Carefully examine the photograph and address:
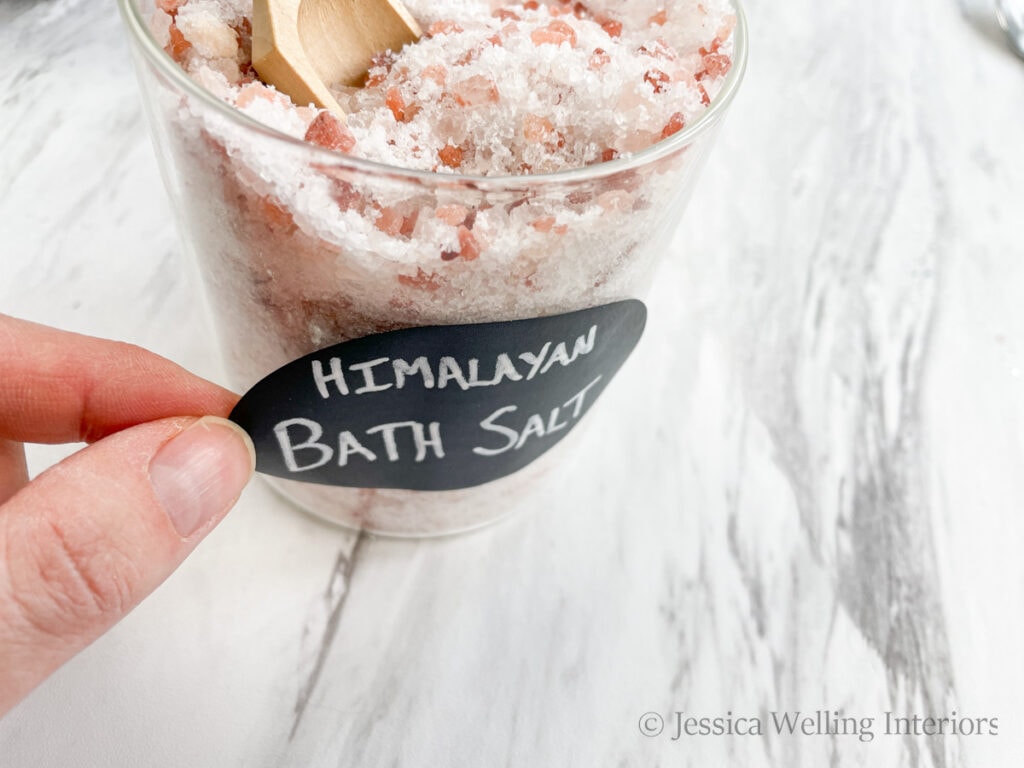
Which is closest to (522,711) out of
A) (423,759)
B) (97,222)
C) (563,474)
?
(423,759)

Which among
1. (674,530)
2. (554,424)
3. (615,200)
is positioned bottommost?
(674,530)

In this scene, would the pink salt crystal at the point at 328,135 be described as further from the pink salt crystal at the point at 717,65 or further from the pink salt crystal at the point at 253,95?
the pink salt crystal at the point at 717,65

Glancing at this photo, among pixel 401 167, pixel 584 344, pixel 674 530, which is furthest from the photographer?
pixel 674 530

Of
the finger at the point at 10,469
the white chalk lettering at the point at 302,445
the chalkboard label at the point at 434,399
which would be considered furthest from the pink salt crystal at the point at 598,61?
the finger at the point at 10,469

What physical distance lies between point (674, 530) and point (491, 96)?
34cm

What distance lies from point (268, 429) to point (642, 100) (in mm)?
233

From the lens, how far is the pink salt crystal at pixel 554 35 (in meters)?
0.37

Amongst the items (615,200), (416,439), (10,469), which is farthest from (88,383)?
(615,200)

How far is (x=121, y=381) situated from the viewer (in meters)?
0.43

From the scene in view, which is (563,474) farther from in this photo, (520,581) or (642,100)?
(642,100)

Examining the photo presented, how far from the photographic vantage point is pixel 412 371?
379mm

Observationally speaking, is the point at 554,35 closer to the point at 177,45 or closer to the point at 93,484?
the point at 177,45

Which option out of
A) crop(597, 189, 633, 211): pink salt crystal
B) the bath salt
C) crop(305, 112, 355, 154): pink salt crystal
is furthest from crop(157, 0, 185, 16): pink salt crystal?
crop(597, 189, 633, 211): pink salt crystal

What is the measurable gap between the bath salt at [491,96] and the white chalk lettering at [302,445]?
0.47ft
